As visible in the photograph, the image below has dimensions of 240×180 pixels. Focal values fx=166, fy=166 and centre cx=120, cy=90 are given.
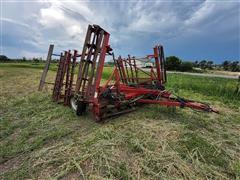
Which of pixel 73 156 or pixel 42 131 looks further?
pixel 42 131

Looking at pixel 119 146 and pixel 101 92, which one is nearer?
pixel 119 146

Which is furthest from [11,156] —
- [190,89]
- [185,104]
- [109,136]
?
[190,89]

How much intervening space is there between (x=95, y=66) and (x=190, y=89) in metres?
7.65

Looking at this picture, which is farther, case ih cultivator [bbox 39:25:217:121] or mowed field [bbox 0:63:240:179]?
case ih cultivator [bbox 39:25:217:121]

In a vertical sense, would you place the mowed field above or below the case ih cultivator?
below

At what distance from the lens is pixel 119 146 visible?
288 centimetres

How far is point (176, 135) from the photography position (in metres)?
3.26

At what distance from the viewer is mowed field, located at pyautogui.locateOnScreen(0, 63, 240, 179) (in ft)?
7.45

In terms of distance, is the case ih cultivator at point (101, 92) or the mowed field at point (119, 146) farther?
the case ih cultivator at point (101, 92)

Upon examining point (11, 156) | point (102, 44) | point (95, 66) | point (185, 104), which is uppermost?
point (102, 44)

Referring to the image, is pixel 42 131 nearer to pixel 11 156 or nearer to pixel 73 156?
pixel 11 156

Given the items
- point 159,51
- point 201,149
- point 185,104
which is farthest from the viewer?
point 159,51

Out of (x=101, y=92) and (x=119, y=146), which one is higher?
(x=101, y=92)

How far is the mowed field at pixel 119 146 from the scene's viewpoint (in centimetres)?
227
